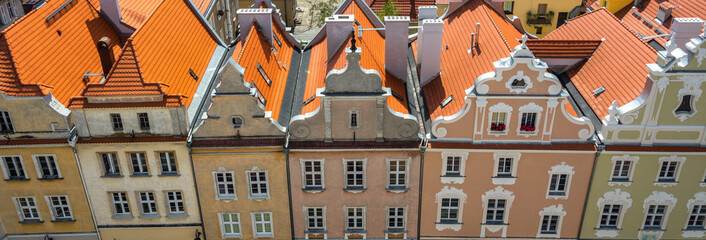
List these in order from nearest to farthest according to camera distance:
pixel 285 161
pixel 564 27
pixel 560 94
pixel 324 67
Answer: pixel 560 94, pixel 285 161, pixel 324 67, pixel 564 27

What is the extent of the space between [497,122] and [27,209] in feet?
102

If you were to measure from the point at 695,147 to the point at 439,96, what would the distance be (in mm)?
15801

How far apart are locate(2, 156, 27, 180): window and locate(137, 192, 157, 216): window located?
7.30 meters

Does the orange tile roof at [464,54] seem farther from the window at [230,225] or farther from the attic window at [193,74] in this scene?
the attic window at [193,74]

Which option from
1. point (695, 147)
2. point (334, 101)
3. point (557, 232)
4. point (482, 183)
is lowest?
point (557, 232)

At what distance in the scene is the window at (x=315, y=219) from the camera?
130 ft

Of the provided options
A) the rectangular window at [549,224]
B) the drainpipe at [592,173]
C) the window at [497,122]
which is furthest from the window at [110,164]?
the drainpipe at [592,173]

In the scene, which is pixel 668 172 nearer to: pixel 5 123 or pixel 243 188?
pixel 243 188

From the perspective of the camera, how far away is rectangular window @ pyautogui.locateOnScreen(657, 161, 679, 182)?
3712 cm

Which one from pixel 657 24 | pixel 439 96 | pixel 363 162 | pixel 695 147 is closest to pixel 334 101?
pixel 363 162

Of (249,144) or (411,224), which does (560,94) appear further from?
(249,144)

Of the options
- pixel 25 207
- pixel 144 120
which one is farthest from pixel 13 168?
pixel 144 120

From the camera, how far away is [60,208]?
40000 millimetres

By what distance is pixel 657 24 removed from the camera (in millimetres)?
52312
